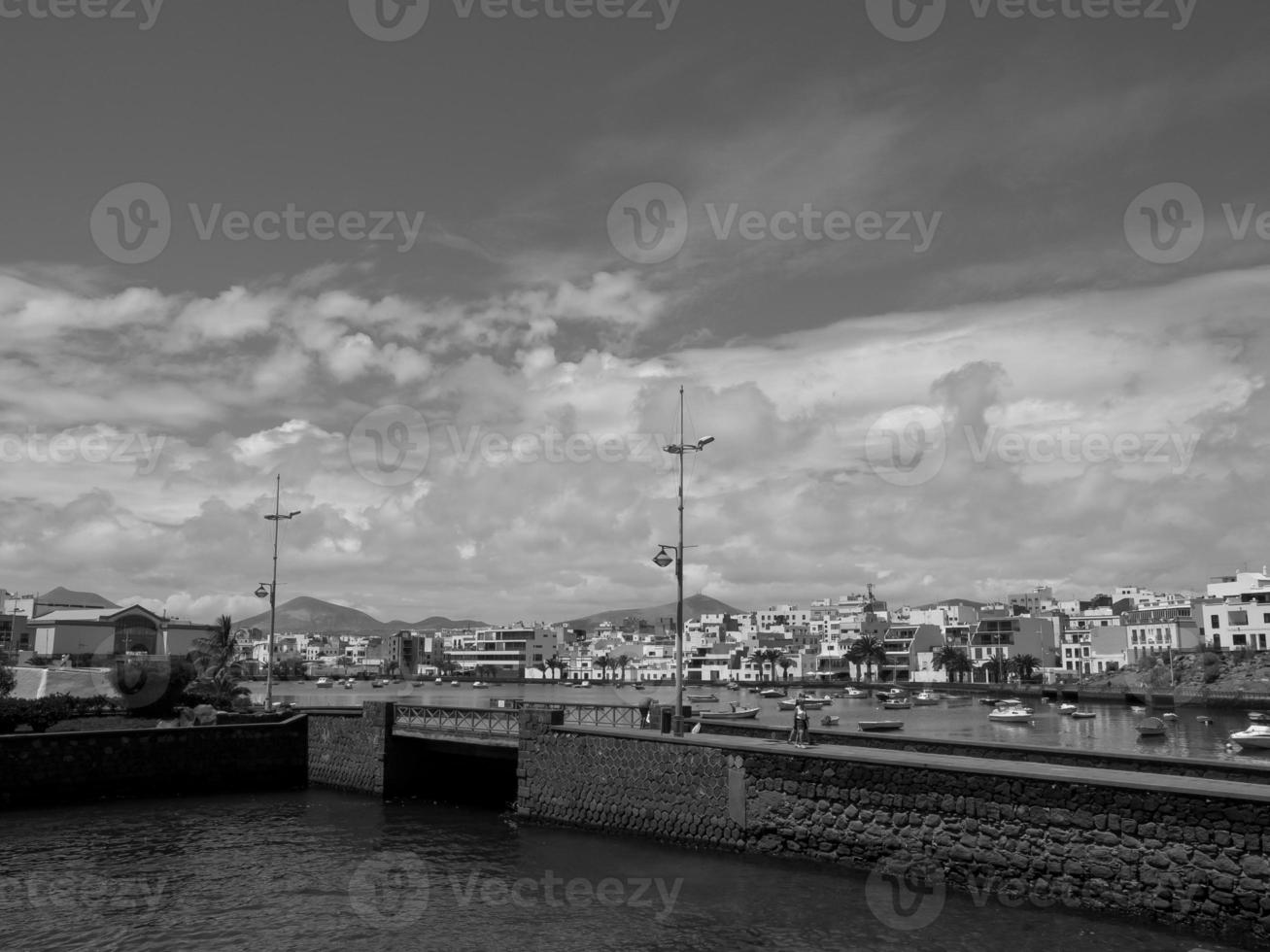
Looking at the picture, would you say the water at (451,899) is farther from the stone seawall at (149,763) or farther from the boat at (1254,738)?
the boat at (1254,738)

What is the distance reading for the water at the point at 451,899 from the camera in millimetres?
19484

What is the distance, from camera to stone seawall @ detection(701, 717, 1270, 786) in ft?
69.8

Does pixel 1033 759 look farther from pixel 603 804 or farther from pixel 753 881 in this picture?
pixel 603 804

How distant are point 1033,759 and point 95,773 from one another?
3386 cm

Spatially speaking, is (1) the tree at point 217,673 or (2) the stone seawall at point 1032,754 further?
(1) the tree at point 217,673

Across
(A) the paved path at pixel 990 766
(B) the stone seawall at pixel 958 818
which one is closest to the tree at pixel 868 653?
(A) the paved path at pixel 990 766

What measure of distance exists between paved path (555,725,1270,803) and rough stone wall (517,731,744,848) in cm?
48

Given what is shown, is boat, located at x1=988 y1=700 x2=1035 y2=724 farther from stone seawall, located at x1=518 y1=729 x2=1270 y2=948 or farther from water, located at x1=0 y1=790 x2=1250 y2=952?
water, located at x1=0 y1=790 x2=1250 y2=952

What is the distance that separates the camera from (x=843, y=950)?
18594 mm

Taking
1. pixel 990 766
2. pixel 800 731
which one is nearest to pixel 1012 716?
pixel 800 731

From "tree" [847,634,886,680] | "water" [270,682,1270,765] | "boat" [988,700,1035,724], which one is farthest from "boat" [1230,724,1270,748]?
"tree" [847,634,886,680]

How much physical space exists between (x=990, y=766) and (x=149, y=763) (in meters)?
32.5

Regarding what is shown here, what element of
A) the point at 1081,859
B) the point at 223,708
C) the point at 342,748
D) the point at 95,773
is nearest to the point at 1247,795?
the point at 1081,859

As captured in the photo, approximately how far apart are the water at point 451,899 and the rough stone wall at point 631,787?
82 cm
